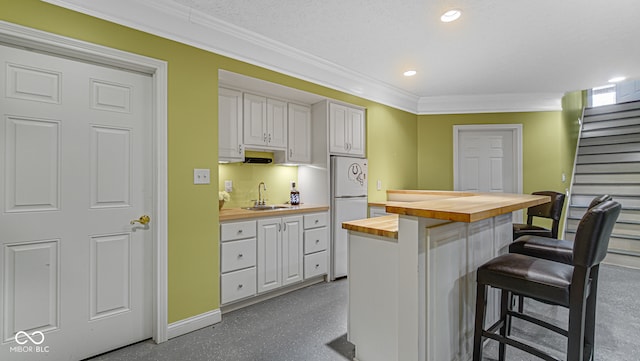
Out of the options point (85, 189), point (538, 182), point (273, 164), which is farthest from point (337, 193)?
point (538, 182)

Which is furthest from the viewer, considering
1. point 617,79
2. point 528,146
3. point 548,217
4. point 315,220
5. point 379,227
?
point 528,146

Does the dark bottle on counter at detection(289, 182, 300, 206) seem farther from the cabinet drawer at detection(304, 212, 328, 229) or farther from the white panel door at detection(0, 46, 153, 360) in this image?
the white panel door at detection(0, 46, 153, 360)

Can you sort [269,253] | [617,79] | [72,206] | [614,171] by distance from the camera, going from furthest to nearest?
[614,171]
[617,79]
[269,253]
[72,206]

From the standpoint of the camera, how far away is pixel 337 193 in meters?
3.49

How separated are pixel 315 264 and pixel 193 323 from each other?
1.41 metres

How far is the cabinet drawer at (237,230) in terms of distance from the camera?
257 cm

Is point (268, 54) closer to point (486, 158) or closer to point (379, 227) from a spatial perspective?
point (379, 227)

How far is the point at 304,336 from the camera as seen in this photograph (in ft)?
7.25

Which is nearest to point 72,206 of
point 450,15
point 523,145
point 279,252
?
point 279,252

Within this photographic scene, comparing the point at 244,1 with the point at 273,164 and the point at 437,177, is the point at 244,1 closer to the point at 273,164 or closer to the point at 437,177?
the point at 273,164

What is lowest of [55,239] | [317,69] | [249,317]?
[249,317]

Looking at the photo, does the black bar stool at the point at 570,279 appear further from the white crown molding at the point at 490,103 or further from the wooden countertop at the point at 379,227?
the white crown molding at the point at 490,103

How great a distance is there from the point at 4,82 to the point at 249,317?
92.6 inches

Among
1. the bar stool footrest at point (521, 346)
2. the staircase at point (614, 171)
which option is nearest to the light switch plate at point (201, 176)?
the bar stool footrest at point (521, 346)
